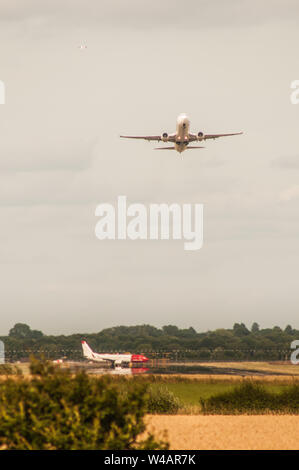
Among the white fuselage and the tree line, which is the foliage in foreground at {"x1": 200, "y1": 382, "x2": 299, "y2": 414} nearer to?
the white fuselage

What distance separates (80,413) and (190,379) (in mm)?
69206

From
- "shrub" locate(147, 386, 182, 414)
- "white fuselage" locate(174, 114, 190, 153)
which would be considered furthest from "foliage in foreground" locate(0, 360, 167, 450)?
"white fuselage" locate(174, 114, 190, 153)

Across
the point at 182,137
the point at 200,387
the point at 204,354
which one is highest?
the point at 182,137

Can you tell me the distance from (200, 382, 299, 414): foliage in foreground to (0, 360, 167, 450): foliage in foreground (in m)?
33.6

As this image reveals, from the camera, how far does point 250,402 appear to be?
54438 mm

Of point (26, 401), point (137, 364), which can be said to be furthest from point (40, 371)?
point (137, 364)

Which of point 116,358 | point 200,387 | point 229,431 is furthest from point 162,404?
point 116,358

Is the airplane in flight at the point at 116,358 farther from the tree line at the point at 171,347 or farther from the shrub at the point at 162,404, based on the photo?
the shrub at the point at 162,404

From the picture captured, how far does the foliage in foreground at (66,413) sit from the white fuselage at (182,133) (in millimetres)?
54738

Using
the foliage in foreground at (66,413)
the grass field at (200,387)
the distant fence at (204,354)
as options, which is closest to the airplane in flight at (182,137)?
the grass field at (200,387)

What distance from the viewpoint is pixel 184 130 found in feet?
248

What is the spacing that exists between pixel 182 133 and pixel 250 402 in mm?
31671

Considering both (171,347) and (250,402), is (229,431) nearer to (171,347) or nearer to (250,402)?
(250,402)
